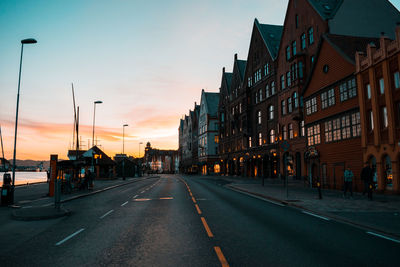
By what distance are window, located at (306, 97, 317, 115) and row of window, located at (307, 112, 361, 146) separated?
1501 mm

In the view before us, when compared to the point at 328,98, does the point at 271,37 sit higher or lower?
higher

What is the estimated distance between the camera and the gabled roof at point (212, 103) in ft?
297

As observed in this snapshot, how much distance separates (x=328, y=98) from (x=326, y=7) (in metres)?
Answer: 14.3

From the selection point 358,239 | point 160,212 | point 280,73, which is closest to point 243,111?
point 280,73

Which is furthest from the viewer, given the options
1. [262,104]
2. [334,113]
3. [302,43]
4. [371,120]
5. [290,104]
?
[262,104]

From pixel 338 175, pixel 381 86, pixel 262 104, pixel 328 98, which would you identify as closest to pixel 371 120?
pixel 381 86

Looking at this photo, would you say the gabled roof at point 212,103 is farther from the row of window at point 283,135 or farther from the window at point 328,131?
the window at point 328,131

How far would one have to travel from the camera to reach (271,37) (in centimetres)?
5197

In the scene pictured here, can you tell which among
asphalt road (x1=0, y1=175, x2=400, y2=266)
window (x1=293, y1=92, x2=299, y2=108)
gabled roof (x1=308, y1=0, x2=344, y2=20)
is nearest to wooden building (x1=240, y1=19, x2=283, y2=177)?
window (x1=293, y1=92, x2=299, y2=108)

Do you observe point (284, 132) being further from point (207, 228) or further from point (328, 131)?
point (207, 228)

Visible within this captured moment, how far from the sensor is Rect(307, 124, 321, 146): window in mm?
27984

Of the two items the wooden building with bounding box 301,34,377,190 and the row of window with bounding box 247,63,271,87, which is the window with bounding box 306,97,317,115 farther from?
Answer: the row of window with bounding box 247,63,271,87

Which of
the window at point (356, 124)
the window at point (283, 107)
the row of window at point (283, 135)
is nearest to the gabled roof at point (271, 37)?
the window at point (283, 107)

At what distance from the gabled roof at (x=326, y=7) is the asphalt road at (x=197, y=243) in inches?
1066
